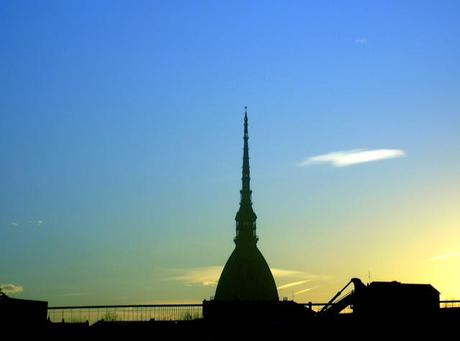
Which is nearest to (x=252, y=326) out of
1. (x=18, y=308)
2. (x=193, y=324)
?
(x=193, y=324)

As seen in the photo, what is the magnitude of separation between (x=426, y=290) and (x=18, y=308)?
121ft

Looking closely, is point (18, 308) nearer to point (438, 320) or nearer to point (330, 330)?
point (330, 330)

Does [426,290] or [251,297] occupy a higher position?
[251,297]

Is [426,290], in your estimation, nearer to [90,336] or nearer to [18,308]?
[90,336]

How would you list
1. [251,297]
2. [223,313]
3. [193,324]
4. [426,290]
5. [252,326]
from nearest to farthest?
[426,290]
[252,326]
[193,324]
[223,313]
[251,297]

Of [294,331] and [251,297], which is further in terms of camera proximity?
[251,297]

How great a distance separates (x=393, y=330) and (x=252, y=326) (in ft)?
64.0

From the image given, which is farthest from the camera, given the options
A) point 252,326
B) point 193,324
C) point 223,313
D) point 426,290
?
point 223,313

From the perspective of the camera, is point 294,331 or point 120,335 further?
point 120,335

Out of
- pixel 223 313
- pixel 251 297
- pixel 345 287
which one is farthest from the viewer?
pixel 251 297

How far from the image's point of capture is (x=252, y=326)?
90.1 metres

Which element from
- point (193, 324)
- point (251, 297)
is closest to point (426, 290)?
point (193, 324)

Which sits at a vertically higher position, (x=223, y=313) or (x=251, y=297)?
(x=251, y=297)

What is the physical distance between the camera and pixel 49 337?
269 feet
